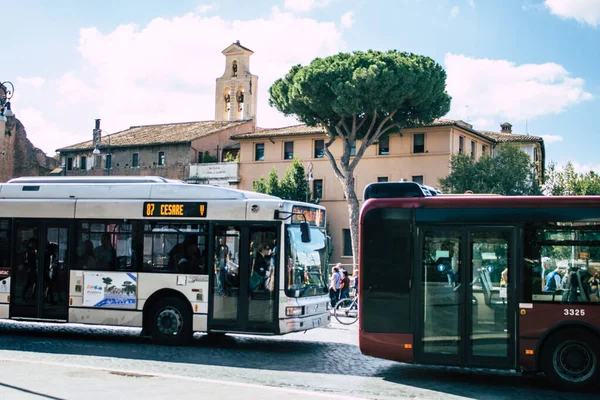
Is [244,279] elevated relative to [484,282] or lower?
lower

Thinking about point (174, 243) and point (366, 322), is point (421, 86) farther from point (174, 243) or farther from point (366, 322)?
point (366, 322)

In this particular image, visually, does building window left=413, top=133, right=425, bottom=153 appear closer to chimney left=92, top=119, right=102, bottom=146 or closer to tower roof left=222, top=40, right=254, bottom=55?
tower roof left=222, top=40, right=254, bottom=55

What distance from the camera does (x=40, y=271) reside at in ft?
48.5

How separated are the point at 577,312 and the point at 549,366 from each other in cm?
82

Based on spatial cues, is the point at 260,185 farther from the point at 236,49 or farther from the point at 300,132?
the point at 236,49

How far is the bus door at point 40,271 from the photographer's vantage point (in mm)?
14602

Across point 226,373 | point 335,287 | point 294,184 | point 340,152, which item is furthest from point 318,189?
point 226,373

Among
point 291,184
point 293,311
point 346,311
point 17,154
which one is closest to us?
point 293,311

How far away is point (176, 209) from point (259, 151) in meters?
41.4

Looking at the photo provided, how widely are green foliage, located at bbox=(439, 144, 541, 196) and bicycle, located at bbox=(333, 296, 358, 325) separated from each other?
25.4m

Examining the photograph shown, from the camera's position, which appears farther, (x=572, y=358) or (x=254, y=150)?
(x=254, y=150)

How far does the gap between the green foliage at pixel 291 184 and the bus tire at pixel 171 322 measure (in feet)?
117

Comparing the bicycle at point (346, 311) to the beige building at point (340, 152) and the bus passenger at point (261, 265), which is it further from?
the beige building at point (340, 152)

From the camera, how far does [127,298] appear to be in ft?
46.5
